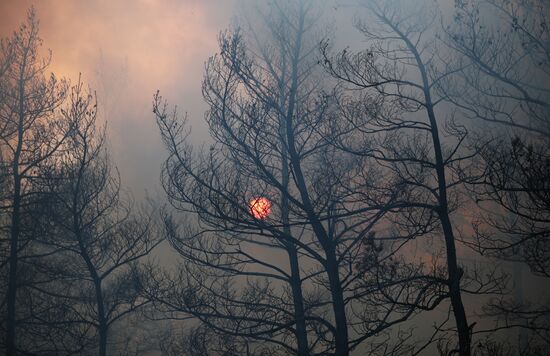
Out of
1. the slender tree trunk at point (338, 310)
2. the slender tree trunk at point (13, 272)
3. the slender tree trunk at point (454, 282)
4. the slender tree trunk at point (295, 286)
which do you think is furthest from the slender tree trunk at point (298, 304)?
the slender tree trunk at point (13, 272)

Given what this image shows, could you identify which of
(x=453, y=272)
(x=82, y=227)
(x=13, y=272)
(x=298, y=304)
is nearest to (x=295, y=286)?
(x=298, y=304)

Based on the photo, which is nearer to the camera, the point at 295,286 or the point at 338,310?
the point at 338,310

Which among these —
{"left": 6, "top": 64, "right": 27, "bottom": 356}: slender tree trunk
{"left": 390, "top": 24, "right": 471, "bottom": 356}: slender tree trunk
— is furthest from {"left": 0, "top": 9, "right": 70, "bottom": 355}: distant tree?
{"left": 390, "top": 24, "right": 471, "bottom": 356}: slender tree trunk

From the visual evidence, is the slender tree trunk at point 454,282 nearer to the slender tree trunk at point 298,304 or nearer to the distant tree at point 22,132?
the slender tree trunk at point 298,304

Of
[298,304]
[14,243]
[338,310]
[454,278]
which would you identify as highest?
[14,243]

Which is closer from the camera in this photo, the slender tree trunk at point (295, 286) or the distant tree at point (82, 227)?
the slender tree trunk at point (295, 286)

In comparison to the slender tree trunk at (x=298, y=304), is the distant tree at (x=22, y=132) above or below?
above

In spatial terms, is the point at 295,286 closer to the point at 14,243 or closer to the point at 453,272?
the point at 453,272

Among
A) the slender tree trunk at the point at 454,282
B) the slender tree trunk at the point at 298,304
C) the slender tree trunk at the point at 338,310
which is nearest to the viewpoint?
the slender tree trunk at the point at 454,282

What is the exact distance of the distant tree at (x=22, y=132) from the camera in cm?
811

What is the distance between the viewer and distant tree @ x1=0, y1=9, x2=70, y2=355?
319 inches

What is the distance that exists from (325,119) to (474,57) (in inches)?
94.5

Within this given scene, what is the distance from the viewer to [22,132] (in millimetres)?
8422

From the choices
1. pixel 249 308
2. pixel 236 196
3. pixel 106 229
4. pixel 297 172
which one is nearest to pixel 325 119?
pixel 297 172
